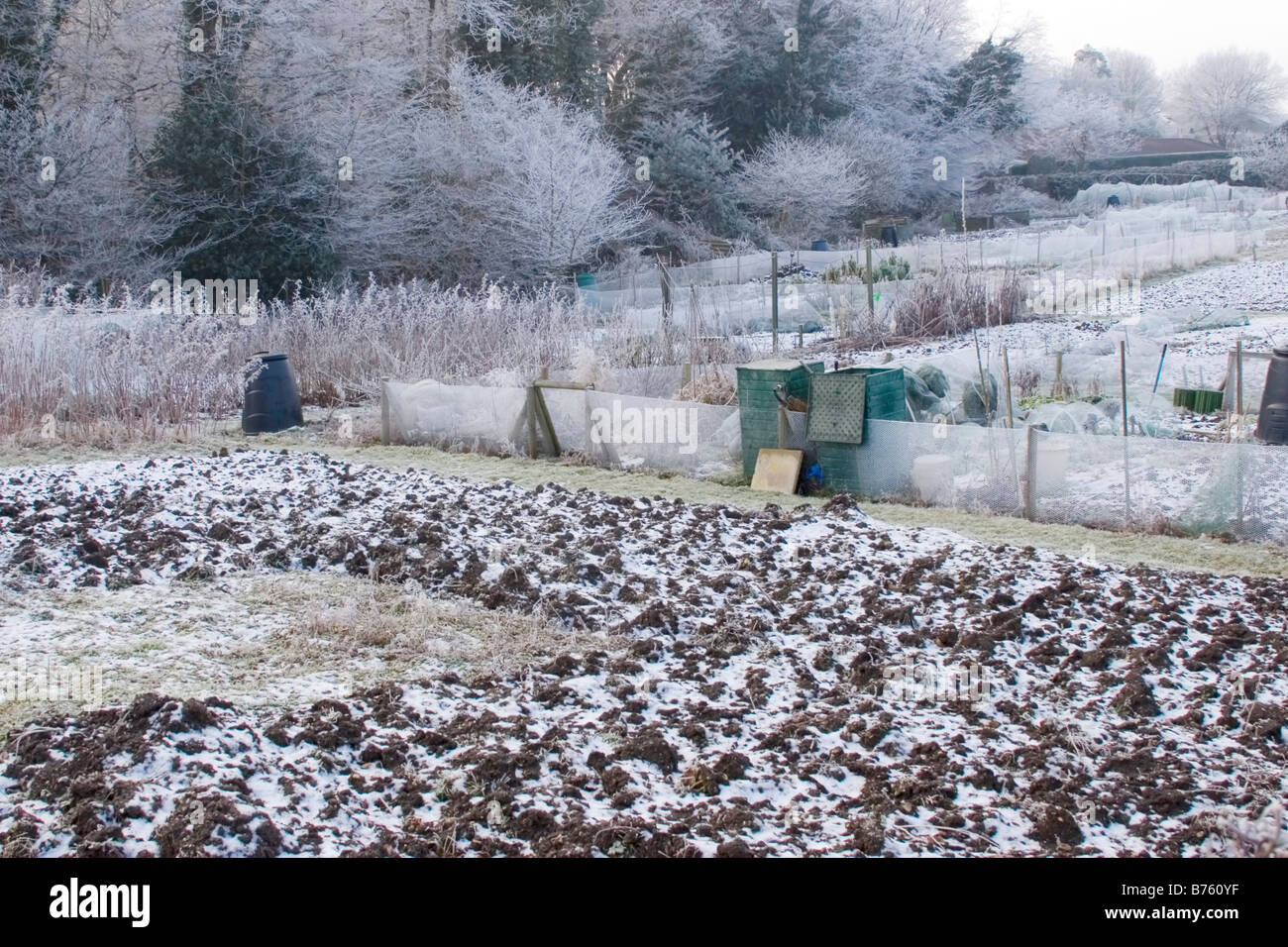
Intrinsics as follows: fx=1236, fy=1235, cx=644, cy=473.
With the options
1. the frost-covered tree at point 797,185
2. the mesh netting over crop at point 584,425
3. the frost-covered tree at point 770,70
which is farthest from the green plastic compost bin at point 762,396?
the frost-covered tree at point 770,70

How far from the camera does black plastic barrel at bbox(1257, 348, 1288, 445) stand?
837 centimetres

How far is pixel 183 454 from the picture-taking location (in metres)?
9.26

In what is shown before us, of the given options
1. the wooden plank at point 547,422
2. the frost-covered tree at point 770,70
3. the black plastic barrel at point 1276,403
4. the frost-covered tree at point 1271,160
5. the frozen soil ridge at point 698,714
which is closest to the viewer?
the frozen soil ridge at point 698,714

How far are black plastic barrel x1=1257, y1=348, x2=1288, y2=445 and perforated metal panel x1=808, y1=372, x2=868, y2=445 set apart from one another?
2872 mm

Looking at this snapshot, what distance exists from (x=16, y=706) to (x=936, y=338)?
1260 centimetres

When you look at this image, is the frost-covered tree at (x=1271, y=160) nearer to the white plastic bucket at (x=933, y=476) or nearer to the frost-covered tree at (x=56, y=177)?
the frost-covered tree at (x=56, y=177)

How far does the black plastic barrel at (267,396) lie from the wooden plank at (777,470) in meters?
4.44

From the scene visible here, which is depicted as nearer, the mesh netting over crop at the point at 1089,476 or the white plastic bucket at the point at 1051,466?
the mesh netting over crop at the point at 1089,476

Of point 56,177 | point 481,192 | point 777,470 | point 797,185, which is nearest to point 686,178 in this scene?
point 797,185

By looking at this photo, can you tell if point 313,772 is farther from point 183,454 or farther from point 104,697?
point 183,454

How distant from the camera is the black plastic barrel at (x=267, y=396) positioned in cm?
1050

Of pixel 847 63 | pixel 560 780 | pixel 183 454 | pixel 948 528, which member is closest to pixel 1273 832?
pixel 560 780

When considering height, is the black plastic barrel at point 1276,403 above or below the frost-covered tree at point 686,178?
below

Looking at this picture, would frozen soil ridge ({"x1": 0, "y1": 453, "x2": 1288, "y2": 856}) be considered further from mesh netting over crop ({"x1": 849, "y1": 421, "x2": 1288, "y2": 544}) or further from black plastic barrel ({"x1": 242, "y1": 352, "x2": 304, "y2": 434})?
black plastic barrel ({"x1": 242, "y1": 352, "x2": 304, "y2": 434})
